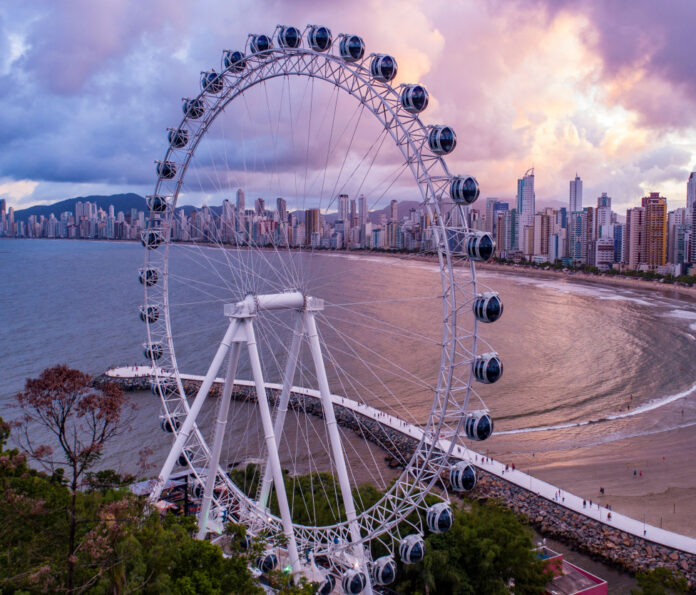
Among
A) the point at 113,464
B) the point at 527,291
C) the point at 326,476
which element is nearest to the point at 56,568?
the point at 326,476

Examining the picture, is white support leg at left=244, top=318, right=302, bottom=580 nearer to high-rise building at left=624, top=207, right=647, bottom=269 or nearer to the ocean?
the ocean

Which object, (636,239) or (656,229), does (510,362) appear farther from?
(636,239)

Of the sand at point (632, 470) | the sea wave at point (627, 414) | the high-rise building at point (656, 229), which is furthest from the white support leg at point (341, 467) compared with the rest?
the high-rise building at point (656, 229)

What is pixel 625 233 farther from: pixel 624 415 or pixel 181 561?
pixel 181 561

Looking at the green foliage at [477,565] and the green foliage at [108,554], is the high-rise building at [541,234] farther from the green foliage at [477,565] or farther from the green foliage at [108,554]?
the green foliage at [108,554]

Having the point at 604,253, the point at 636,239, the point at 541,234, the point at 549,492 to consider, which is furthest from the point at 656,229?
the point at 549,492

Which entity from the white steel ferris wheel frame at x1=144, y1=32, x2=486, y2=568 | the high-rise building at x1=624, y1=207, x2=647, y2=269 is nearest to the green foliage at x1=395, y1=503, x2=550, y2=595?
the white steel ferris wheel frame at x1=144, y1=32, x2=486, y2=568
